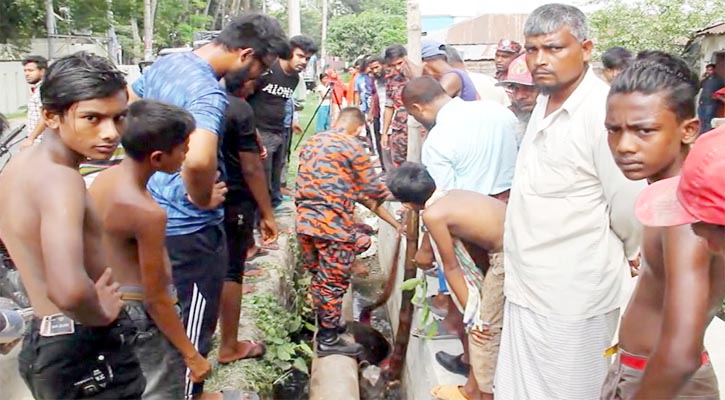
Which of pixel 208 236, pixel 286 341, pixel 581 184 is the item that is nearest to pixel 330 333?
pixel 286 341

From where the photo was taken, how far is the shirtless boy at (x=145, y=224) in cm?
252

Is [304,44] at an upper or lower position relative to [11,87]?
upper

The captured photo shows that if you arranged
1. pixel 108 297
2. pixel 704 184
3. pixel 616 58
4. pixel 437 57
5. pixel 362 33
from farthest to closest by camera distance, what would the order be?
1. pixel 362 33
2. pixel 437 57
3. pixel 616 58
4. pixel 108 297
5. pixel 704 184

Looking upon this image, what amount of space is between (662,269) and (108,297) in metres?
1.62

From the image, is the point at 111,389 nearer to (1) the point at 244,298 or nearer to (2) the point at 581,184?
(2) the point at 581,184

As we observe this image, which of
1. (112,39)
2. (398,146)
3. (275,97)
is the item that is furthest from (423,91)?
(112,39)

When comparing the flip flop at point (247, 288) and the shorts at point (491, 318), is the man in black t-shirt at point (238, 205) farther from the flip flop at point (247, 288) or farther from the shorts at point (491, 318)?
the shorts at point (491, 318)

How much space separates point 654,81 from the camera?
7.35 ft

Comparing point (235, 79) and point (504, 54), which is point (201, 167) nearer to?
point (235, 79)

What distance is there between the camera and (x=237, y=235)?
13.7 feet

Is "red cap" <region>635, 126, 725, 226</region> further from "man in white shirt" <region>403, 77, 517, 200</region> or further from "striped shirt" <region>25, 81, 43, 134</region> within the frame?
"striped shirt" <region>25, 81, 43, 134</region>

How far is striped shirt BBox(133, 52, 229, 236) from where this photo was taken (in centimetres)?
301

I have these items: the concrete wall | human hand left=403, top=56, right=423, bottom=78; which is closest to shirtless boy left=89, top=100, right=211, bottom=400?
human hand left=403, top=56, right=423, bottom=78

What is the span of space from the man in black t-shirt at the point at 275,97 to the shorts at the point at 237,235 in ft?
5.46
